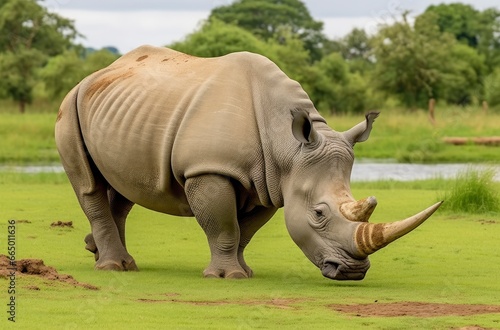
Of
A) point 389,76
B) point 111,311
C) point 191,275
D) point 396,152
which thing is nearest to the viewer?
point 111,311

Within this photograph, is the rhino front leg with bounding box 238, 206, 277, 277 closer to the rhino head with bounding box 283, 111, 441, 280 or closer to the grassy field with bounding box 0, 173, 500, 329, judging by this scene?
the grassy field with bounding box 0, 173, 500, 329

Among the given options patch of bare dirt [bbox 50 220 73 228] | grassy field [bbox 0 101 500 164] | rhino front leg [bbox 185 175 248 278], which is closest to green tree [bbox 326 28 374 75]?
grassy field [bbox 0 101 500 164]

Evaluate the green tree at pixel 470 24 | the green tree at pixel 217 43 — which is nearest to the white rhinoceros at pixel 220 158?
the green tree at pixel 217 43

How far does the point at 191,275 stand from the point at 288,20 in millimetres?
68340

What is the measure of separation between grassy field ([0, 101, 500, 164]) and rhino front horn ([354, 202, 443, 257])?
21.4 meters

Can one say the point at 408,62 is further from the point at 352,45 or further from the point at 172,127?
the point at 172,127

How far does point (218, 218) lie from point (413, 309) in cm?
245

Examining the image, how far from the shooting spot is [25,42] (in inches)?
2178

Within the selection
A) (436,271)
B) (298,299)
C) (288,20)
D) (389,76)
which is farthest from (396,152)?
(288,20)

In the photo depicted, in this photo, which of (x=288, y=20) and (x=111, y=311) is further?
(x=288, y=20)

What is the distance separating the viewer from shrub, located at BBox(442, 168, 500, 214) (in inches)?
668

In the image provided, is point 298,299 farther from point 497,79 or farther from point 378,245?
point 497,79

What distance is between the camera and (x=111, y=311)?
8.76 metres

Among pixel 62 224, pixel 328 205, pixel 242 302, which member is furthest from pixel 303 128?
pixel 62 224
